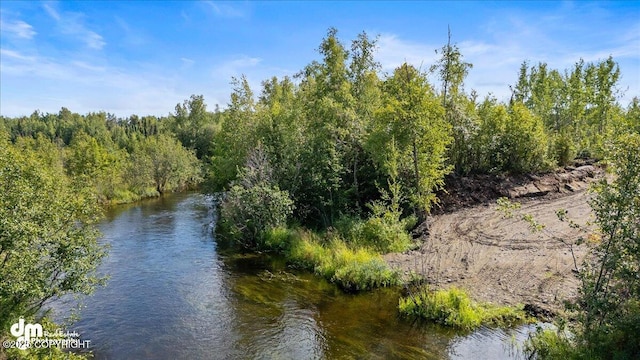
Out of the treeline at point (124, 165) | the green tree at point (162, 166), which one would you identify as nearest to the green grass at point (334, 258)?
the treeline at point (124, 165)

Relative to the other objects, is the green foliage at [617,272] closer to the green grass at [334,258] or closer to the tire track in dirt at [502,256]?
the tire track in dirt at [502,256]

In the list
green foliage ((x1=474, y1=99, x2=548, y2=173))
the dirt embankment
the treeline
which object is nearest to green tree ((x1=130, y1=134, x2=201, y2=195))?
the treeline

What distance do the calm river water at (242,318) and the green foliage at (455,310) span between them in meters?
0.52

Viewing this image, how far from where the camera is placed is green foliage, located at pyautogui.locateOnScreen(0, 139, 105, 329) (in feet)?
37.3

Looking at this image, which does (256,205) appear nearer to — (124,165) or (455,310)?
(455,310)

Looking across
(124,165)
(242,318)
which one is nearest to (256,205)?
(242,318)

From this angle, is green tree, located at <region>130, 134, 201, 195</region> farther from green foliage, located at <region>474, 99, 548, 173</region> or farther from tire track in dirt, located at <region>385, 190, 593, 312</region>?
green foliage, located at <region>474, 99, 548, 173</region>

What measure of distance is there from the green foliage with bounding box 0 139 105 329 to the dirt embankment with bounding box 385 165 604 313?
569 inches

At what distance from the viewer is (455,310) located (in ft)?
52.9

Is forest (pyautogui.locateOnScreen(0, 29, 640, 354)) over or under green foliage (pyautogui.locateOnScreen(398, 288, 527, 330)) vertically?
over

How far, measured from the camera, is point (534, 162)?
108 ft

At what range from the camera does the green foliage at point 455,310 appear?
15.7 metres

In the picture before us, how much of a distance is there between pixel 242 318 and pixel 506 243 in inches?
589

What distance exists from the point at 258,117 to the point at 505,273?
23.9 meters
